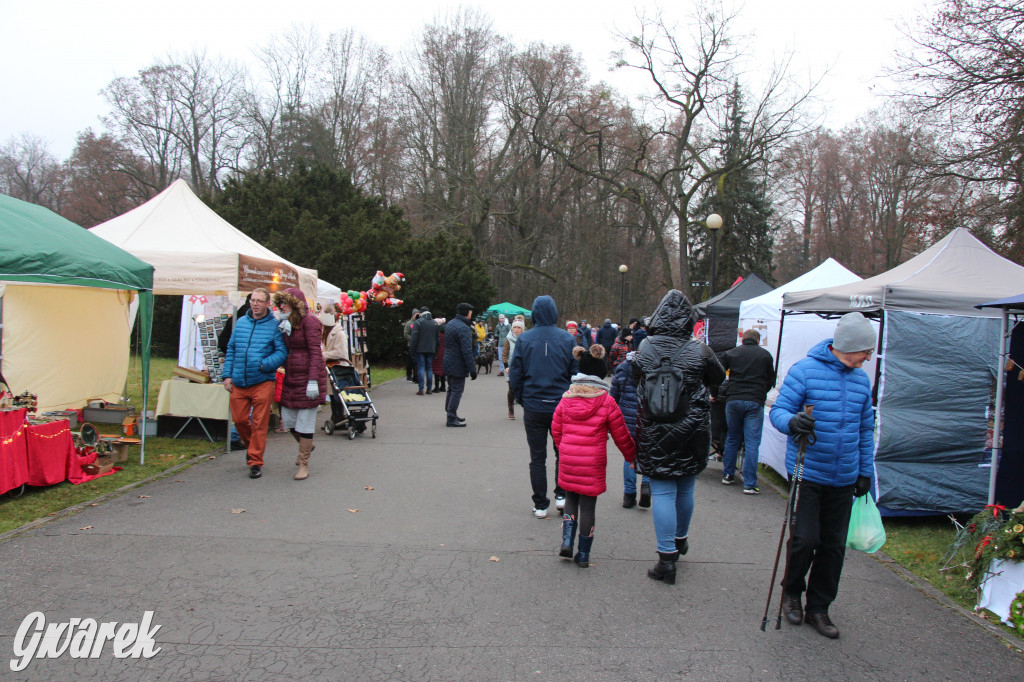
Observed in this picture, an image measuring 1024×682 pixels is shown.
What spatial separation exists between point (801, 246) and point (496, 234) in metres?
25.0

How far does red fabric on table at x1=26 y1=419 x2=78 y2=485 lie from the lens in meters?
6.31

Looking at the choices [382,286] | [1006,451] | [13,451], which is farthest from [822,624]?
[382,286]

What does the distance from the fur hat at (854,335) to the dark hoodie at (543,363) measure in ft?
8.26

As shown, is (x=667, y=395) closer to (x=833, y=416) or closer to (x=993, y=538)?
(x=833, y=416)

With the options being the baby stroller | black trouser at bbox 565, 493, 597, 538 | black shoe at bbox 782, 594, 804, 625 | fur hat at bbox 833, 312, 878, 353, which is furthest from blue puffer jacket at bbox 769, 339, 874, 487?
the baby stroller

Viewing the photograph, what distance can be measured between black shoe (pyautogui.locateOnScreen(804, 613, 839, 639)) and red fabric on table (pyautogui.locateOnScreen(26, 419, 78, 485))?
6.82m

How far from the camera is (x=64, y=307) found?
9930 millimetres

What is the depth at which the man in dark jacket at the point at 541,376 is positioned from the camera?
5.84 metres

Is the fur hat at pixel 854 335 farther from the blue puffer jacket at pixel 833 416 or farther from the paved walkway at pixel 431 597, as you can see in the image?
the paved walkway at pixel 431 597

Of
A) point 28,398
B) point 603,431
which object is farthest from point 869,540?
point 28,398

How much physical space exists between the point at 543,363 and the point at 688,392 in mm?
1704

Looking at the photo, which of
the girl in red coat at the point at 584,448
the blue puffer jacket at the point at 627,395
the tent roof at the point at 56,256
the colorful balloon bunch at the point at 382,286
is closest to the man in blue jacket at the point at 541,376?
the blue puffer jacket at the point at 627,395

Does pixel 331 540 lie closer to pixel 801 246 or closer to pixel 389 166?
pixel 389 166

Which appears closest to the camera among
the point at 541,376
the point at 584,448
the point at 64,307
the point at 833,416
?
the point at 833,416
